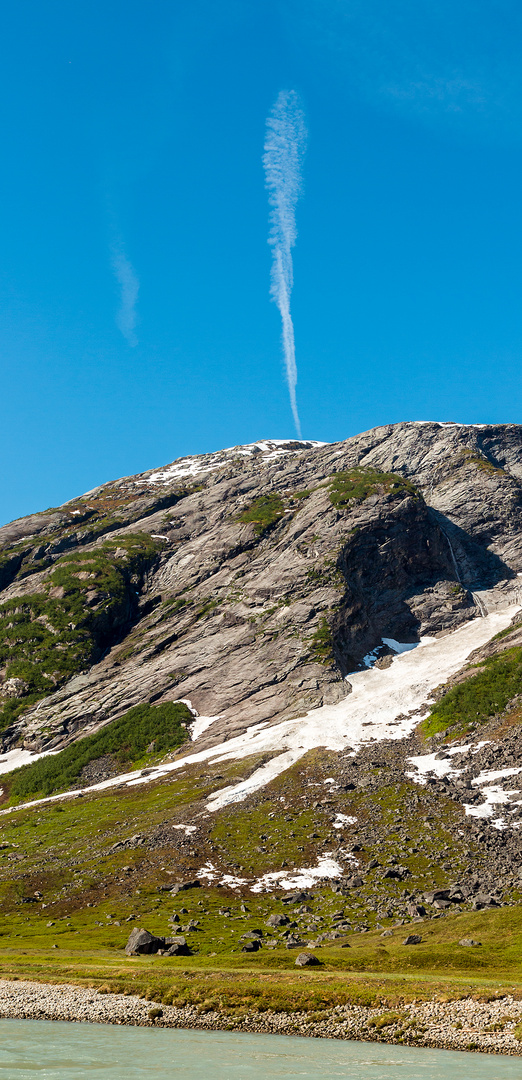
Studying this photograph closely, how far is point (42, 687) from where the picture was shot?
173m

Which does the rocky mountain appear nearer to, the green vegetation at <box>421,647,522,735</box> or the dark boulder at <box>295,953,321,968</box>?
the green vegetation at <box>421,647,522,735</box>

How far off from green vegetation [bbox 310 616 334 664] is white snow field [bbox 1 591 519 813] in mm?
8008

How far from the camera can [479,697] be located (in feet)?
364

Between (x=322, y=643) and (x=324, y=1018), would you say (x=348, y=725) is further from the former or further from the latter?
(x=324, y=1018)

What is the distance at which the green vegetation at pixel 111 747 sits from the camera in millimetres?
132125

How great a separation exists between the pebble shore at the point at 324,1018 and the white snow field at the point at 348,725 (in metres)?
51.7

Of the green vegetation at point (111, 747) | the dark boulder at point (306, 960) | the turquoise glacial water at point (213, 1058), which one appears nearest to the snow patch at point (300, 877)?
the dark boulder at point (306, 960)

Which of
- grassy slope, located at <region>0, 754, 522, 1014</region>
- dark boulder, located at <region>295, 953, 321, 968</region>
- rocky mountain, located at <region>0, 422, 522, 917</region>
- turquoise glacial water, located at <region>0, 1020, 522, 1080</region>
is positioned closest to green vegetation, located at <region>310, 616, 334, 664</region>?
rocky mountain, located at <region>0, 422, 522, 917</region>

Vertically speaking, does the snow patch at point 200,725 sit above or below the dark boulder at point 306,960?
above

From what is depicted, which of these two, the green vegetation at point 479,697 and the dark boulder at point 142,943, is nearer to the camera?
the dark boulder at point 142,943

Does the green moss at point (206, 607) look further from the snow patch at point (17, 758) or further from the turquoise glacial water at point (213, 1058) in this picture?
the turquoise glacial water at point (213, 1058)

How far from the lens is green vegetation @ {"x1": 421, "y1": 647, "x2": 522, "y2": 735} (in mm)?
105750

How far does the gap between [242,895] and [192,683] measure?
89.2m

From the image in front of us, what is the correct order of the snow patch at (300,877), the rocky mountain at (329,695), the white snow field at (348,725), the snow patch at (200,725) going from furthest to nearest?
the snow patch at (200,725)
the white snow field at (348,725)
the rocky mountain at (329,695)
the snow patch at (300,877)
